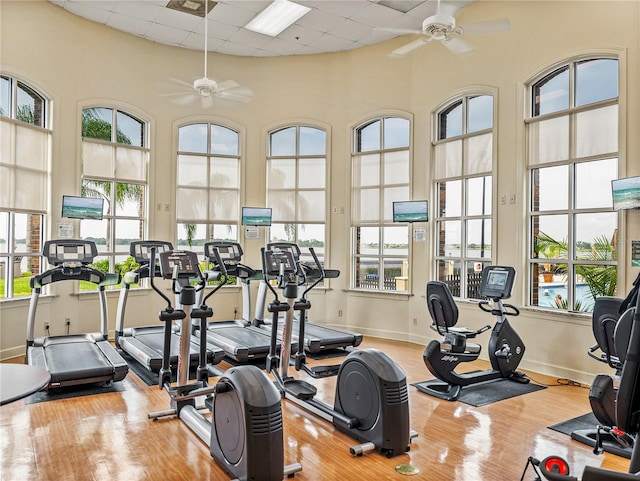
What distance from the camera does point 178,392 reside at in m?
4.14

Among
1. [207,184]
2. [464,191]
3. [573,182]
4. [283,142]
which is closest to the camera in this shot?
[573,182]

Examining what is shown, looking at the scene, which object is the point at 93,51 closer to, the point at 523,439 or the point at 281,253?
the point at 281,253

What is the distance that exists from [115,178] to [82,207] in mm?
868

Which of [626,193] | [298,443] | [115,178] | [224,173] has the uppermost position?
[224,173]

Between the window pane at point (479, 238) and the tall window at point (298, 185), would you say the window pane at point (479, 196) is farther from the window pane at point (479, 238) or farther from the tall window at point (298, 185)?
the tall window at point (298, 185)

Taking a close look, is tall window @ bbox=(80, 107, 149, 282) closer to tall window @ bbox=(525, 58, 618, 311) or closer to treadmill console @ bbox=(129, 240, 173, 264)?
treadmill console @ bbox=(129, 240, 173, 264)

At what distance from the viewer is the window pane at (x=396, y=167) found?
7.71 metres

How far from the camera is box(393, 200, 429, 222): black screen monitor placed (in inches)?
284

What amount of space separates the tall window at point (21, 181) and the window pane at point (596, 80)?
6.92 metres

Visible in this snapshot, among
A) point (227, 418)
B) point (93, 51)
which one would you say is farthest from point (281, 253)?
point (93, 51)

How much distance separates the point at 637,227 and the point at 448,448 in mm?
3152

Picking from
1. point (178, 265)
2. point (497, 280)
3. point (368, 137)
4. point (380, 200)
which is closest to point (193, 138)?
point (368, 137)

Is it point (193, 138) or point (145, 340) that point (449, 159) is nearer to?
point (193, 138)

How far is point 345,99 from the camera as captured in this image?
8242 millimetres
